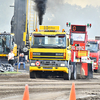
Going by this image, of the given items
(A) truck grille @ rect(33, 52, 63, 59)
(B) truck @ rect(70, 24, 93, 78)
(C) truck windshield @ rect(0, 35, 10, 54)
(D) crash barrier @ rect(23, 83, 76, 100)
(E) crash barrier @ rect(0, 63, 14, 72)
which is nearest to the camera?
(D) crash barrier @ rect(23, 83, 76, 100)

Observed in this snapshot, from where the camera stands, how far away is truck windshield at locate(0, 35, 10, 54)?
2587 cm

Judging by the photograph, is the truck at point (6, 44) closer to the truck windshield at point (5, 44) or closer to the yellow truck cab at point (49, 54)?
the truck windshield at point (5, 44)

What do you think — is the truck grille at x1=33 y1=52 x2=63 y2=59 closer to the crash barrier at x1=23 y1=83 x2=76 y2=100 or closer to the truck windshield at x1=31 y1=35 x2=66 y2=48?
A: the truck windshield at x1=31 y1=35 x2=66 y2=48

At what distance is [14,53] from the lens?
87.2 feet

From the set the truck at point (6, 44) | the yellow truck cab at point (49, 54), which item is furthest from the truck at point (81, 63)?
the truck at point (6, 44)

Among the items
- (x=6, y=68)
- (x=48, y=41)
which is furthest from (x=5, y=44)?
(x=48, y=41)

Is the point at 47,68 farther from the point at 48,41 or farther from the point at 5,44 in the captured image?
the point at 5,44

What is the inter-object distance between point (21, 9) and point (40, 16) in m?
2.14

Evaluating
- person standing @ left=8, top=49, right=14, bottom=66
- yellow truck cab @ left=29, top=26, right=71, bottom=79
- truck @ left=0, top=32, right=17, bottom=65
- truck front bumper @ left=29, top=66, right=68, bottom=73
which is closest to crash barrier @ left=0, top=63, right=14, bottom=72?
person standing @ left=8, top=49, right=14, bottom=66

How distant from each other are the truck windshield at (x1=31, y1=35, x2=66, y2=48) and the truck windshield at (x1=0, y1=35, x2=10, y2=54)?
10.8 m

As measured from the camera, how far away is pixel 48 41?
15.3 m

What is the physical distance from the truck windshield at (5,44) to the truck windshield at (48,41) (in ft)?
35.4

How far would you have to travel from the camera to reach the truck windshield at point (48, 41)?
1519 centimetres

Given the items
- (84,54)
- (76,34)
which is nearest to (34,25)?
(76,34)
